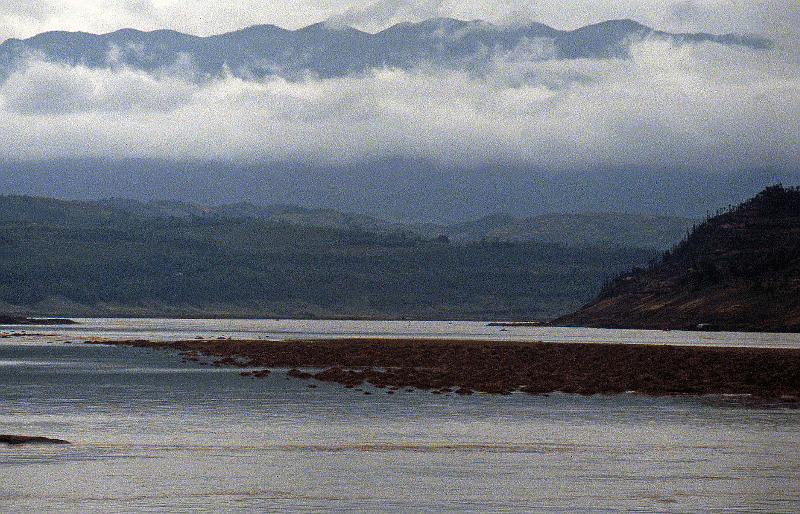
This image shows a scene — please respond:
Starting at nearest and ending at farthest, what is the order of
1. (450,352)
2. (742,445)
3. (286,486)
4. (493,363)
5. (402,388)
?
(286,486)
(742,445)
(402,388)
(493,363)
(450,352)

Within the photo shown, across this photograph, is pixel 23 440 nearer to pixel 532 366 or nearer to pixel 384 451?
pixel 384 451

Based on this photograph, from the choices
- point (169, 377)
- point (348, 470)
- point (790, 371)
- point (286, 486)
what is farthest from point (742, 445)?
point (169, 377)

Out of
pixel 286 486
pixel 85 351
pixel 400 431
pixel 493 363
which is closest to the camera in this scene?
pixel 286 486

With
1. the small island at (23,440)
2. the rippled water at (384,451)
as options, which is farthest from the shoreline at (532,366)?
the small island at (23,440)

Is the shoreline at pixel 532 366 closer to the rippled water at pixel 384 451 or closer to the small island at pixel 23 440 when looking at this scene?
the rippled water at pixel 384 451

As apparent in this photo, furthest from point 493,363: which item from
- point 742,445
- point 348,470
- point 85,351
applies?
point 348,470

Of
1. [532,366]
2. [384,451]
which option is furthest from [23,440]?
[532,366]

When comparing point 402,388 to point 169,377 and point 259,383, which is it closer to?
point 259,383

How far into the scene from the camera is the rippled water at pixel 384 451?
40.1 meters

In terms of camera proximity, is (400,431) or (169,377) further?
(169,377)

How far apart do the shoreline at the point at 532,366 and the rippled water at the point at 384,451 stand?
592 cm

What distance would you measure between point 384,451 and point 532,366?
55479mm

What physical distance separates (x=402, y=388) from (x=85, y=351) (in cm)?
5948

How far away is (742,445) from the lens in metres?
55.5
